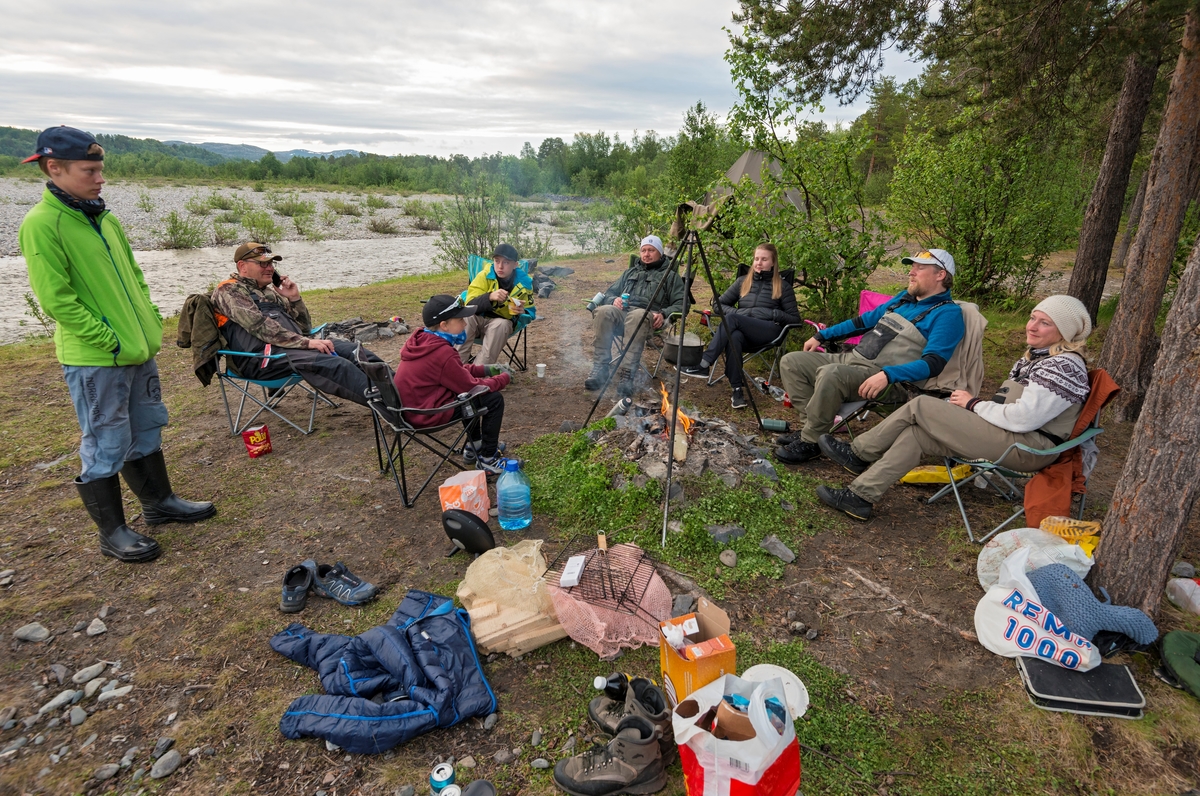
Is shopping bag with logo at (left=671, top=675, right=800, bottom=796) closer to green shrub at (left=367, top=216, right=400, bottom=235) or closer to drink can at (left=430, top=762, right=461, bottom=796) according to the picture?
drink can at (left=430, top=762, right=461, bottom=796)

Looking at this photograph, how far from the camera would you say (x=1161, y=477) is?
2.35 m

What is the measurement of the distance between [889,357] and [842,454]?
2.72 ft

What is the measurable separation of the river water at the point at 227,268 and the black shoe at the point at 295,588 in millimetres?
7543

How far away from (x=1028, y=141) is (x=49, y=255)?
7.94 meters

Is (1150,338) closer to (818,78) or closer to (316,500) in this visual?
(818,78)

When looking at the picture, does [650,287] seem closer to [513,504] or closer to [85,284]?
[513,504]

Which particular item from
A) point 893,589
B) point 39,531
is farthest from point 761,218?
point 39,531

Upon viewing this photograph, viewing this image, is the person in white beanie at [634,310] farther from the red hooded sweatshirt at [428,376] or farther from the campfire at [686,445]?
the red hooded sweatshirt at [428,376]

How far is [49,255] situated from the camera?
108 inches

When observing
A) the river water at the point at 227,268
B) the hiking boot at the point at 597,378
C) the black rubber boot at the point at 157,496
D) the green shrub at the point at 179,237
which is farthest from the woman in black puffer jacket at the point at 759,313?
the green shrub at the point at 179,237

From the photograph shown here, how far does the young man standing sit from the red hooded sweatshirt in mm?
1303

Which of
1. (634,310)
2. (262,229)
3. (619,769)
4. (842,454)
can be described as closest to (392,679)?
(619,769)

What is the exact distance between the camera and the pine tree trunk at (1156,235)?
13.5ft

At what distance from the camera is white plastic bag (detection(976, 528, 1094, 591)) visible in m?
2.60
